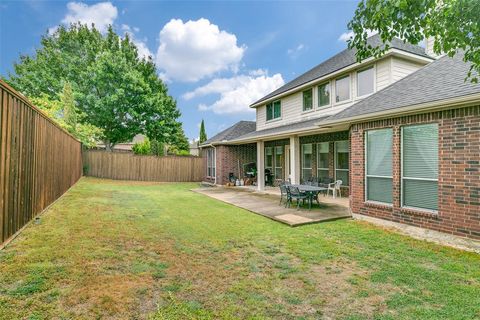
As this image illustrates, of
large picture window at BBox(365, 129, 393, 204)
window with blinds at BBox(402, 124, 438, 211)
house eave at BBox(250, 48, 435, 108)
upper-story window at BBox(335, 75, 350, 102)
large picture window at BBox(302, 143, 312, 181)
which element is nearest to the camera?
window with blinds at BBox(402, 124, 438, 211)

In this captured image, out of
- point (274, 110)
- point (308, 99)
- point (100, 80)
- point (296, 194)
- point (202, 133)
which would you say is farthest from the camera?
point (202, 133)

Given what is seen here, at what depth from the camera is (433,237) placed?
5.73 metres

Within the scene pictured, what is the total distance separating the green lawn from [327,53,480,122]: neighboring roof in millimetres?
3109

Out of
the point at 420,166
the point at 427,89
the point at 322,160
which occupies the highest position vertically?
the point at 427,89

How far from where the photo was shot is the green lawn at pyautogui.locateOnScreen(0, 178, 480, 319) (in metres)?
3.02

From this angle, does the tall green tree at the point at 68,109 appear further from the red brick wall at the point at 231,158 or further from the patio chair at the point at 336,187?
the patio chair at the point at 336,187

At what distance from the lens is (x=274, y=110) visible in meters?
16.3

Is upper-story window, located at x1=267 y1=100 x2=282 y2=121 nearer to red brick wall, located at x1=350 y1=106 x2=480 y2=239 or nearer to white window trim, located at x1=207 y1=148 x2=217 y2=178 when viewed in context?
white window trim, located at x1=207 y1=148 x2=217 y2=178

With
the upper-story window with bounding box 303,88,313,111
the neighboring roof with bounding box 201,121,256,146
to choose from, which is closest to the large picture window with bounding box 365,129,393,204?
the upper-story window with bounding box 303,88,313,111

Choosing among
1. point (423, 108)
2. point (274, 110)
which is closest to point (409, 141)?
point (423, 108)

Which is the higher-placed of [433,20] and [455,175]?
[433,20]

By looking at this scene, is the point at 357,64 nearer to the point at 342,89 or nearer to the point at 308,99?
the point at 342,89

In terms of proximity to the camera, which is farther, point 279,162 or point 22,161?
point 279,162

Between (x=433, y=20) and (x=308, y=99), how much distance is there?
10.6 meters
